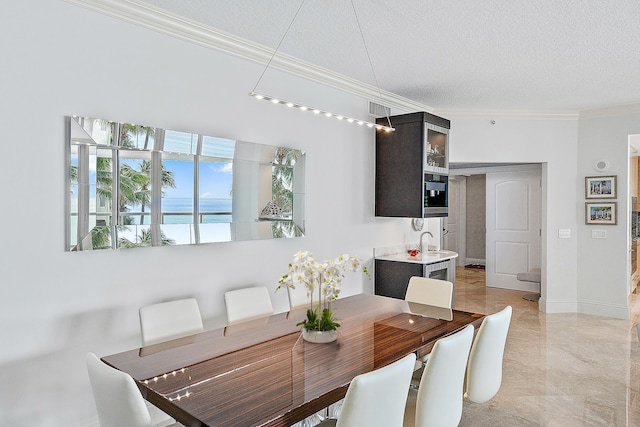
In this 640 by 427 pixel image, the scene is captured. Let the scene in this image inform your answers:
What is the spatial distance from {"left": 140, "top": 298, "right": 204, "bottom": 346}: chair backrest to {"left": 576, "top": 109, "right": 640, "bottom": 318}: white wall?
208 inches

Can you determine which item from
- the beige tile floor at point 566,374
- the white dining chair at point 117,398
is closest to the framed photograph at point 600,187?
the beige tile floor at point 566,374

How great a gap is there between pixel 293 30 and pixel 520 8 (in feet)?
5.04

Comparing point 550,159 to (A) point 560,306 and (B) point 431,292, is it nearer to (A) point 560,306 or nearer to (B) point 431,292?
(A) point 560,306

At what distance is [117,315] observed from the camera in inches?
109

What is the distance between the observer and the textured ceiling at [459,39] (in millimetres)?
2809

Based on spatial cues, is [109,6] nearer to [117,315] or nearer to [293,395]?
[117,315]

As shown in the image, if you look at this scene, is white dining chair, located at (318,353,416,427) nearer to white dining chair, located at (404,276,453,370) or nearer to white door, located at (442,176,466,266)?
white dining chair, located at (404,276,453,370)

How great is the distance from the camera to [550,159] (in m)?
5.86

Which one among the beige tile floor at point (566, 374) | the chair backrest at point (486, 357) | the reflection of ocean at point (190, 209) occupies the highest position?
the reflection of ocean at point (190, 209)

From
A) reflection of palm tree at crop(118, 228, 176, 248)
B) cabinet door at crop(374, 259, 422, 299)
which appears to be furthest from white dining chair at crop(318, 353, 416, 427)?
cabinet door at crop(374, 259, 422, 299)

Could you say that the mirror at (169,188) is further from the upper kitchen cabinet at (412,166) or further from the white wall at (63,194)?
the upper kitchen cabinet at (412,166)

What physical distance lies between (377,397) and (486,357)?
1.06 meters

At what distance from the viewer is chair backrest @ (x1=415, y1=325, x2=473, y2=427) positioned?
1841mm

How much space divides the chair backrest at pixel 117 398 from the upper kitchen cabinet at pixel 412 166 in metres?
3.59
